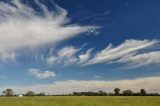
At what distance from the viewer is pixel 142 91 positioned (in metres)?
174

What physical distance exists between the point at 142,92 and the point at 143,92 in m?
1.07

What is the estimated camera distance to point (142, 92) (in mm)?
172125

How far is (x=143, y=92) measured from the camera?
173m

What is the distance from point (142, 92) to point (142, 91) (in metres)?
2.32

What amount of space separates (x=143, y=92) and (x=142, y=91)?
157cm
